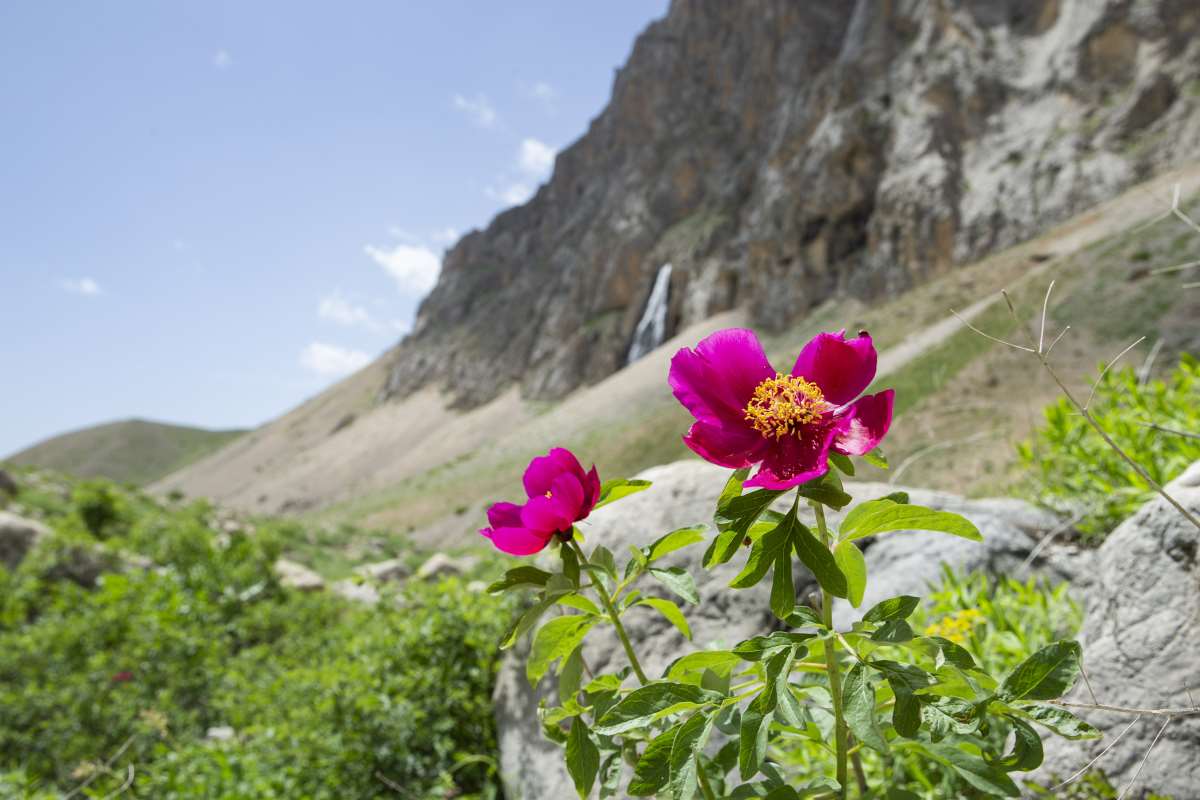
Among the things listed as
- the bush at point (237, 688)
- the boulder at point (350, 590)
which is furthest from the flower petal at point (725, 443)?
the boulder at point (350, 590)

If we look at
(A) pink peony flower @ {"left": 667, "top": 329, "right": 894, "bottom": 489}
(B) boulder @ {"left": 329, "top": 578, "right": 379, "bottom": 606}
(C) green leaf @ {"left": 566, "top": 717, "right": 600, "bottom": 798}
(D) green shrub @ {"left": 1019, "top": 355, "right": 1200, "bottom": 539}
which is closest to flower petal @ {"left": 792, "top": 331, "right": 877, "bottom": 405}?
(A) pink peony flower @ {"left": 667, "top": 329, "right": 894, "bottom": 489}

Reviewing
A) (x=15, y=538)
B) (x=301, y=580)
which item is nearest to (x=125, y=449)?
(x=15, y=538)

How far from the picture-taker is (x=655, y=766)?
989 millimetres

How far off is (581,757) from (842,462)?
65cm

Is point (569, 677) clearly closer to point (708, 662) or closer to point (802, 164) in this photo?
point (708, 662)

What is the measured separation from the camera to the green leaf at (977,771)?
93 centimetres

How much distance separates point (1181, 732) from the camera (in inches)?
56.9

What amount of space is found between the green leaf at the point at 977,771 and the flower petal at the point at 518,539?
0.68 metres

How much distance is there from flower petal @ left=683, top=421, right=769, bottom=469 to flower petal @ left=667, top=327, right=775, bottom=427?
0.04 meters

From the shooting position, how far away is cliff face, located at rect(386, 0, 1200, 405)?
3044 cm

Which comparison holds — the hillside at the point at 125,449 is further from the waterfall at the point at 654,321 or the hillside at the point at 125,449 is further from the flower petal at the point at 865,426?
the flower petal at the point at 865,426

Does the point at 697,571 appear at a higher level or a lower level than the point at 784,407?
lower

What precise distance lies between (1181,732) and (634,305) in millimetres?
61139

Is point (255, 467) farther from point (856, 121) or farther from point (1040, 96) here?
point (1040, 96)
